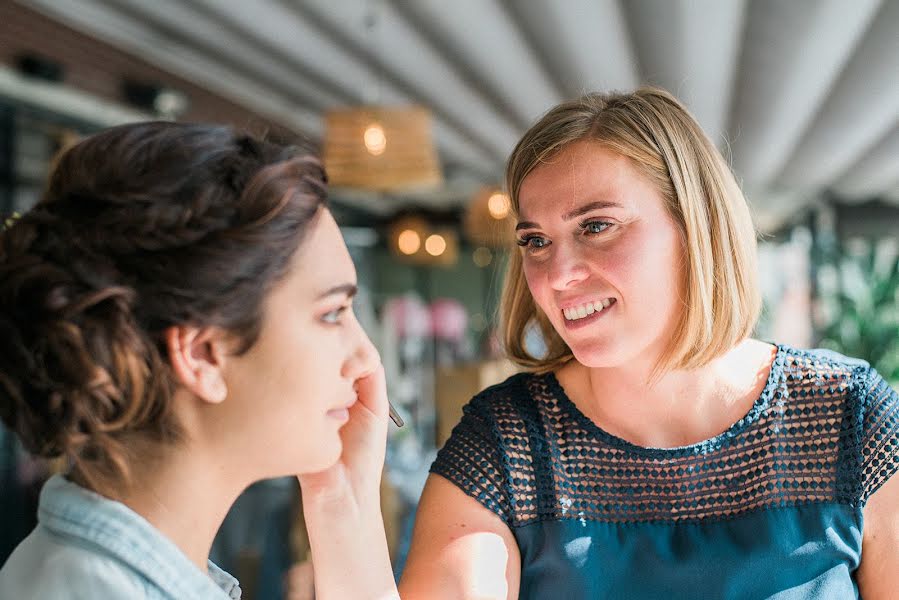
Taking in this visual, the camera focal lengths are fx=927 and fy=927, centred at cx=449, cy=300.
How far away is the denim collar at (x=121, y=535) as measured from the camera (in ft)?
3.25

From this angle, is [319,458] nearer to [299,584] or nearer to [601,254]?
[601,254]

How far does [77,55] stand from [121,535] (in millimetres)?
5054

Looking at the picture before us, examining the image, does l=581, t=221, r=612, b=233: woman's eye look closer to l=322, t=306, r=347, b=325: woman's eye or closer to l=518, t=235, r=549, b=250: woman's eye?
l=518, t=235, r=549, b=250: woman's eye

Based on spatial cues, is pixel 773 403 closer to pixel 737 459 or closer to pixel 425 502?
pixel 737 459

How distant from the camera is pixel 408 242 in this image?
31.3 feet

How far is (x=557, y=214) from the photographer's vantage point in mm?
1650

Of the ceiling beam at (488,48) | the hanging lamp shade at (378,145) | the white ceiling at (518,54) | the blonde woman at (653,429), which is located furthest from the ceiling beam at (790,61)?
the blonde woman at (653,429)

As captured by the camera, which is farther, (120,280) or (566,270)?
(566,270)

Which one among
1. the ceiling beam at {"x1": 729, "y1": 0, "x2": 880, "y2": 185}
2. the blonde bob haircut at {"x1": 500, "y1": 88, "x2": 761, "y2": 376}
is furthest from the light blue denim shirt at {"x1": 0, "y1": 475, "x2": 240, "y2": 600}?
the ceiling beam at {"x1": 729, "y1": 0, "x2": 880, "y2": 185}

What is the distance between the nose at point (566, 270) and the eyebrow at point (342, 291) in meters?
0.48

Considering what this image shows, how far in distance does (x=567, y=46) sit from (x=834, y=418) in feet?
14.7

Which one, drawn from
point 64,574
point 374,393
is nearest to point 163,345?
point 64,574

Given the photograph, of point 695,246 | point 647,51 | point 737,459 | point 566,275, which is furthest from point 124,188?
point 647,51

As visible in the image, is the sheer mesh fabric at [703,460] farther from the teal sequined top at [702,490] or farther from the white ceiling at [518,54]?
the white ceiling at [518,54]
